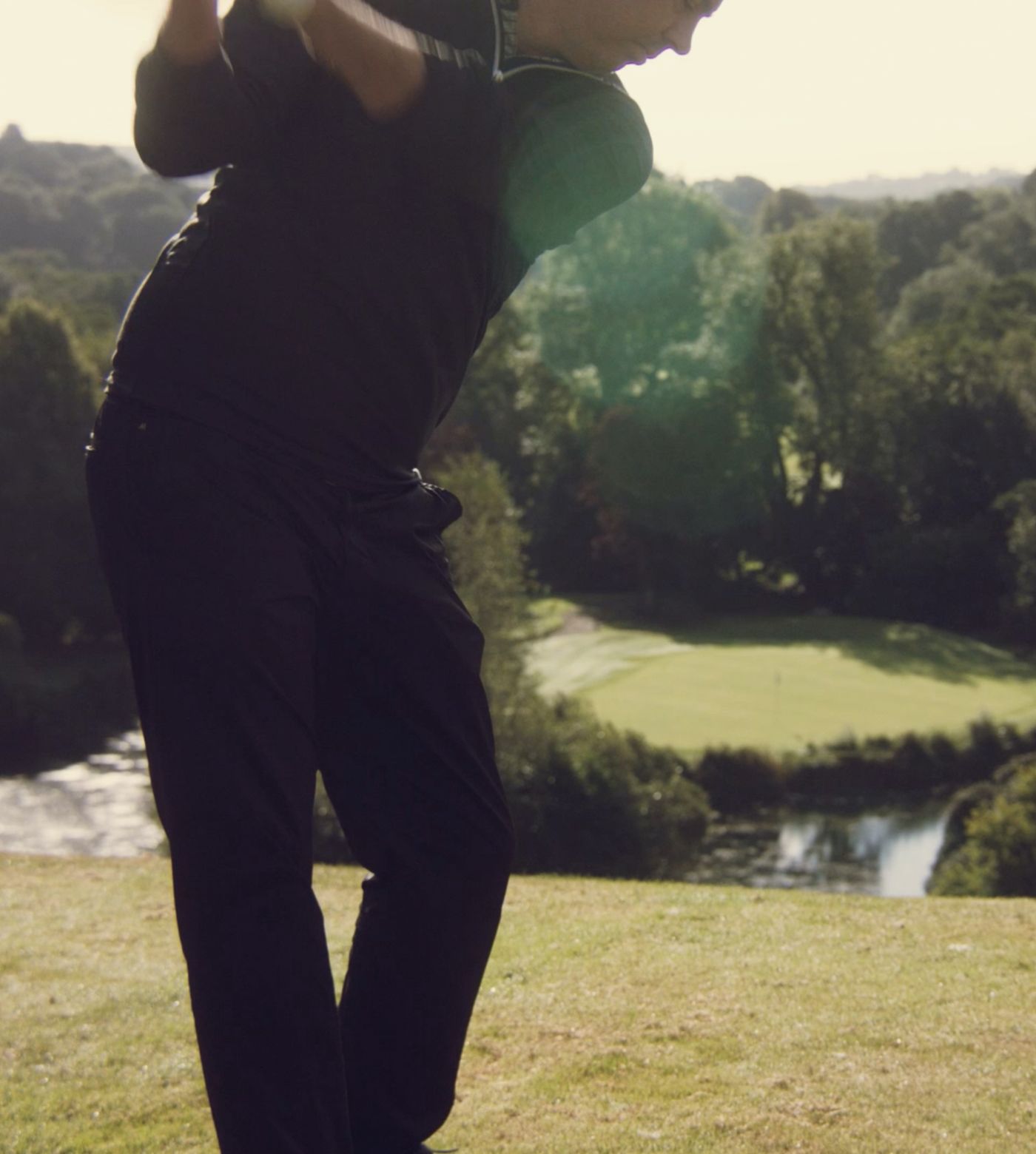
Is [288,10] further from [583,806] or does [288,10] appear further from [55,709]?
[55,709]

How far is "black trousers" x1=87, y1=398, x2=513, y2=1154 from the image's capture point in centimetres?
196

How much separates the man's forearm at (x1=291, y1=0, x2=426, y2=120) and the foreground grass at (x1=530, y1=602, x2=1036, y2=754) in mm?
26027

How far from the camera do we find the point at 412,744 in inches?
85.6

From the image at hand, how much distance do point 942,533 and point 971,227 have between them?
30.2m

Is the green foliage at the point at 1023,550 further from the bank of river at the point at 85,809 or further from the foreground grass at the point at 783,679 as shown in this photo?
the bank of river at the point at 85,809

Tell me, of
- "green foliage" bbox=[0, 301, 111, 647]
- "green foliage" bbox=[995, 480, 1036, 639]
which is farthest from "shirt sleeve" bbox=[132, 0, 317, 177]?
"green foliage" bbox=[995, 480, 1036, 639]

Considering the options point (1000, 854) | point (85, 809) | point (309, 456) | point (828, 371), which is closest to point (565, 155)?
point (309, 456)

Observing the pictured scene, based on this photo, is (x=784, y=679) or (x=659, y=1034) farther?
(x=784, y=679)

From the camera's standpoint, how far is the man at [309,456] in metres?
1.96

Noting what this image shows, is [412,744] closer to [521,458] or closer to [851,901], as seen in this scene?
[851,901]

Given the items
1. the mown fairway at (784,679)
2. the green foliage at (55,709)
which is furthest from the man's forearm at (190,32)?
the green foliage at (55,709)

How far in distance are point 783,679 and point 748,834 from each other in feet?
39.4

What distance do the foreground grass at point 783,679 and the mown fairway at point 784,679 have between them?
5cm

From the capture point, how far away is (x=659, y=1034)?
12.4ft
